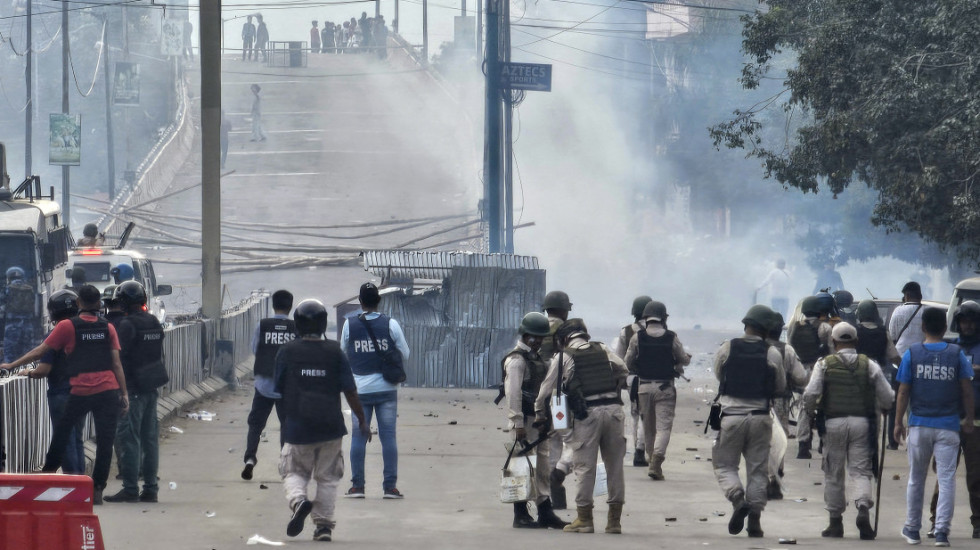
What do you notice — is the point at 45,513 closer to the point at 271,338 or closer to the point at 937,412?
the point at 271,338

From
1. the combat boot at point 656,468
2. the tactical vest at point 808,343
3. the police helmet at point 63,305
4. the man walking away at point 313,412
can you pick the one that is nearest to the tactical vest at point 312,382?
the man walking away at point 313,412

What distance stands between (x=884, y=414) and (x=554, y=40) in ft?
197

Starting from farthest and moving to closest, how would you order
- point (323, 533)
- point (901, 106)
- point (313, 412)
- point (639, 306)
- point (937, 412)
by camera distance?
point (901, 106) < point (639, 306) < point (937, 412) < point (323, 533) < point (313, 412)

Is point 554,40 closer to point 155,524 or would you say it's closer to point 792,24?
point 792,24

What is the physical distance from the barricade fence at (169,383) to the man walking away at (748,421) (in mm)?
4989

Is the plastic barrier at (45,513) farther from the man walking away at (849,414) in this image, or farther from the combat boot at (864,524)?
the combat boot at (864,524)

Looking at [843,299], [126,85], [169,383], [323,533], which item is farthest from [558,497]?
[126,85]

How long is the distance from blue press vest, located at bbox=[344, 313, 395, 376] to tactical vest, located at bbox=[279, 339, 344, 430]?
6.82 feet

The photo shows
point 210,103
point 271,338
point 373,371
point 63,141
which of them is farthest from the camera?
point 63,141

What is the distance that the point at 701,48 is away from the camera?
54156 millimetres

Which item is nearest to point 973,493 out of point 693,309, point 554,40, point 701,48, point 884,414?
point 884,414

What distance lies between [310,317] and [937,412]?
4345 millimetres

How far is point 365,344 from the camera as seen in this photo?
10.9 metres

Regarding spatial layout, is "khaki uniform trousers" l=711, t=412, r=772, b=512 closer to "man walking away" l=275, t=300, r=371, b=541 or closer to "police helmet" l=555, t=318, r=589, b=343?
"police helmet" l=555, t=318, r=589, b=343
